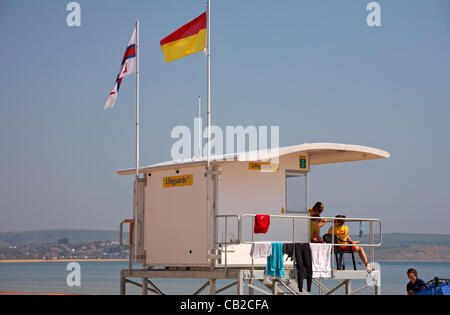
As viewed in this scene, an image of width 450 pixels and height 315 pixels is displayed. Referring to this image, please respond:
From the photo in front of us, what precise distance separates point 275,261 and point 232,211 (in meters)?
1.66

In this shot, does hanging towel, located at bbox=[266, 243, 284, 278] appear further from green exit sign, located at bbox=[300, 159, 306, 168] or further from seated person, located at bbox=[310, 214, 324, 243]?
green exit sign, located at bbox=[300, 159, 306, 168]

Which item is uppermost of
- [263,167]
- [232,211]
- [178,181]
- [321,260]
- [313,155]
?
[313,155]

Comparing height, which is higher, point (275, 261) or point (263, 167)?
point (263, 167)

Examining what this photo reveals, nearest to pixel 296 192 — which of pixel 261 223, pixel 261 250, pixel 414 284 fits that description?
pixel 261 223

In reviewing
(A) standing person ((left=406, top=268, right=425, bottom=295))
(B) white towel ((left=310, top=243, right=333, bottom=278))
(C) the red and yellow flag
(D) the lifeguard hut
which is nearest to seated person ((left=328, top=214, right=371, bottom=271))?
(D) the lifeguard hut

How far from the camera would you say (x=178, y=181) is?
19656 mm

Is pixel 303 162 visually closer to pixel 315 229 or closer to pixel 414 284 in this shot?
pixel 315 229

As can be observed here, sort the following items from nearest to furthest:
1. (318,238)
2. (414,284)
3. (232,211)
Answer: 1. (232,211)
2. (414,284)
3. (318,238)

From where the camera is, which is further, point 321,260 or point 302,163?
point 302,163

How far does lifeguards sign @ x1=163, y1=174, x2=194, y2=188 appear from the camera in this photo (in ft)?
62.8

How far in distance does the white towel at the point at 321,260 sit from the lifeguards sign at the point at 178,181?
10.5 ft

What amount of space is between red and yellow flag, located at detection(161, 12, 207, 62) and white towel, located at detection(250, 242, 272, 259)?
200 inches
